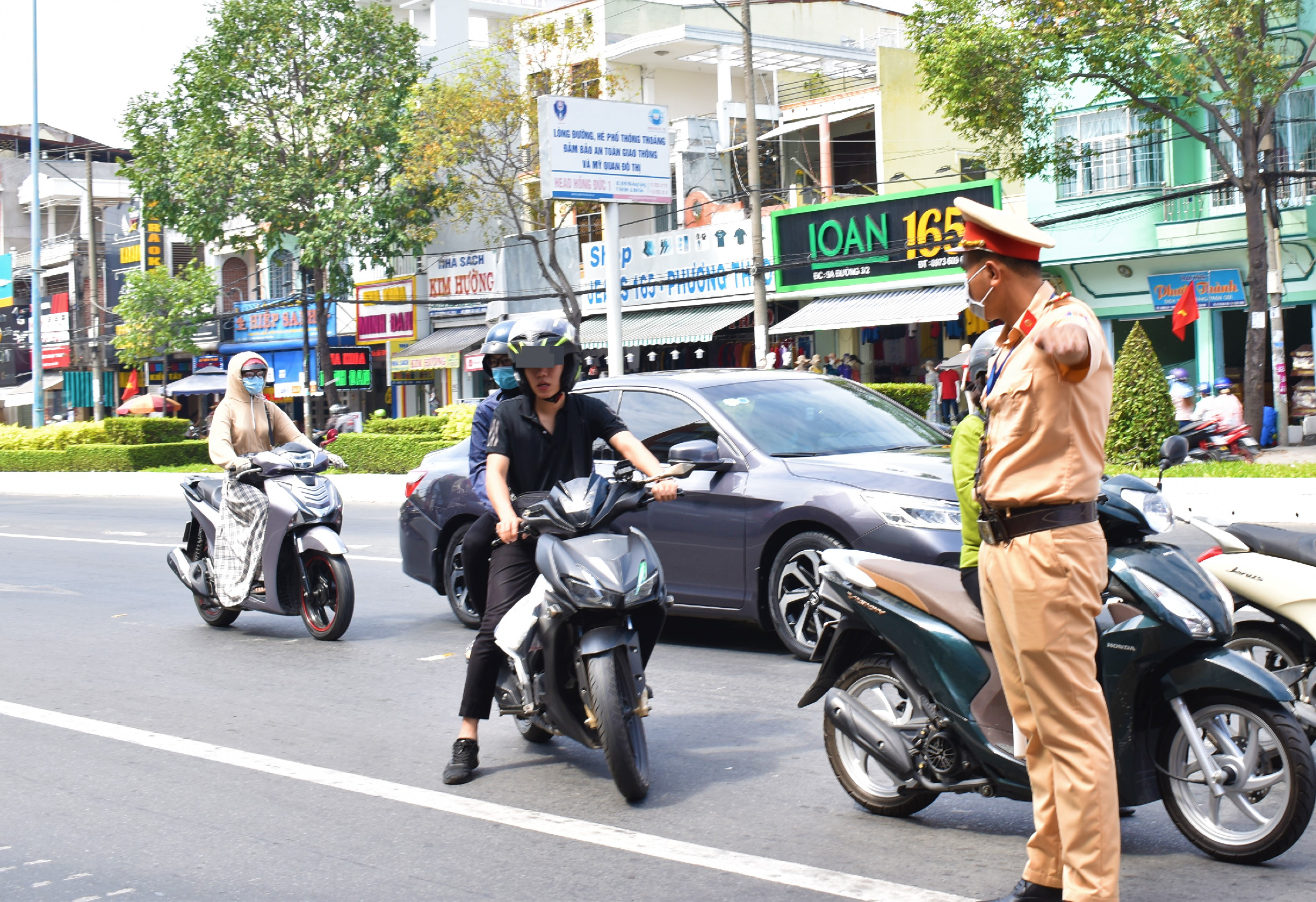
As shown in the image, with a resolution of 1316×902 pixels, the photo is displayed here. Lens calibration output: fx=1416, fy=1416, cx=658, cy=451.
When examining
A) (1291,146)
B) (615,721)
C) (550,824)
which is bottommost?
(550,824)

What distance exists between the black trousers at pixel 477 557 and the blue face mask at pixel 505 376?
60 centimetres

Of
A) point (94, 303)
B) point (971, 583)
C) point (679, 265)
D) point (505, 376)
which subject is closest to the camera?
point (971, 583)

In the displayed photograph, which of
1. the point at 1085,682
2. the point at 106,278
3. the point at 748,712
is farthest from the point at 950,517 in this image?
the point at 106,278

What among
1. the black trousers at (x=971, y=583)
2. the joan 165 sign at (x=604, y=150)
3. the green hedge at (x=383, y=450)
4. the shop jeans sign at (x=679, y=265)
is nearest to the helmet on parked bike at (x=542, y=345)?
the black trousers at (x=971, y=583)

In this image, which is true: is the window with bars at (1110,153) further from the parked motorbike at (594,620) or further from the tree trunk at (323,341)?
the parked motorbike at (594,620)

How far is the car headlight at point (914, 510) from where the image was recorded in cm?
668

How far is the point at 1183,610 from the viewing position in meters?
3.92

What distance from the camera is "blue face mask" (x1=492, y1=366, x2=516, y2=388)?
19.3ft

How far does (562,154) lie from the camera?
79.2 ft

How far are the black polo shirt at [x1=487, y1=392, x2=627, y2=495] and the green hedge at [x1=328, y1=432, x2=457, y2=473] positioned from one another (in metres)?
17.6

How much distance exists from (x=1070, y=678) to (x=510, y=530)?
2.26 meters

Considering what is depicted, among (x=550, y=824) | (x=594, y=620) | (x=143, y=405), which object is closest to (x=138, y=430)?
(x=143, y=405)

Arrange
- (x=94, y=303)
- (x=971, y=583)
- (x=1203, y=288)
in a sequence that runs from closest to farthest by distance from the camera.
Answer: (x=971, y=583)
(x=1203, y=288)
(x=94, y=303)

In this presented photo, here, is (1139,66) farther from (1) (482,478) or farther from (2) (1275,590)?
(1) (482,478)
